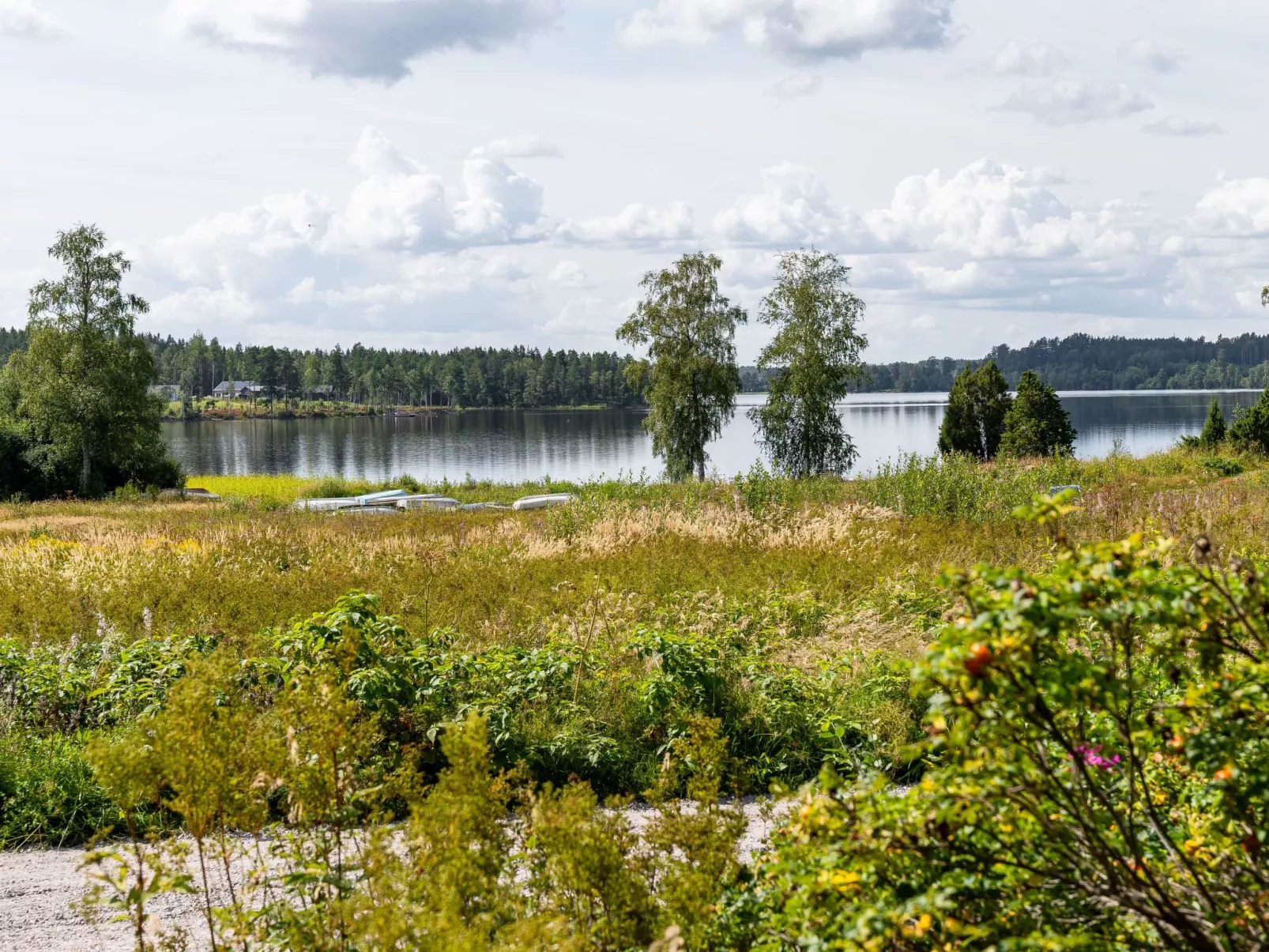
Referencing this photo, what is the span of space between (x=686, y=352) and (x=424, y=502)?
12183mm

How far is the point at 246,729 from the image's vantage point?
347 cm

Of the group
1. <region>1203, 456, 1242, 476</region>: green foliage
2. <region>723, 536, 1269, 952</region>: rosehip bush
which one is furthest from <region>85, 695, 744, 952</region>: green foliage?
<region>1203, 456, 1242, 476</region>: green foliage

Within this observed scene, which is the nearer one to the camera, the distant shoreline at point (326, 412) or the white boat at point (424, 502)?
the white boat at point (424, 502)

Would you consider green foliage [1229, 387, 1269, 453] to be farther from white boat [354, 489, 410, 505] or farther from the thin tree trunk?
the thin tree trunk

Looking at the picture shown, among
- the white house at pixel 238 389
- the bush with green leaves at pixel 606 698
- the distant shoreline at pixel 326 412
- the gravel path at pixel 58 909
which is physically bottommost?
the gravel path at pixel 58 909

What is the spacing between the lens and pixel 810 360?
Answer: 109 ft

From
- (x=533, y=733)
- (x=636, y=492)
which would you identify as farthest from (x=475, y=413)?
(x=533, y=733)

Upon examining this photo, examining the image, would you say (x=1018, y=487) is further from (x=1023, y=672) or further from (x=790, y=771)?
(x=1023, y=672)

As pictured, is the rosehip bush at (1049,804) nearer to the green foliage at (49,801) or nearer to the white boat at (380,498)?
the green foliage at (49,801)

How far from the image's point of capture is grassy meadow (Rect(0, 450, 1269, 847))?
6.09 metres

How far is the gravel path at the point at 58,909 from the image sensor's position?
4.19m

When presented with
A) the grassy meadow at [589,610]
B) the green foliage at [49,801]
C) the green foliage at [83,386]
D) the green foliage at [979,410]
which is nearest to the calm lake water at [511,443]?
the green foliage at [979,410]

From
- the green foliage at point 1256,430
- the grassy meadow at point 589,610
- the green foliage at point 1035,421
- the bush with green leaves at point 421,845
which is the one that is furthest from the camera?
the green foliage at point 1035,421

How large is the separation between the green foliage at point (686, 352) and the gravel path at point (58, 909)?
30.7 m
